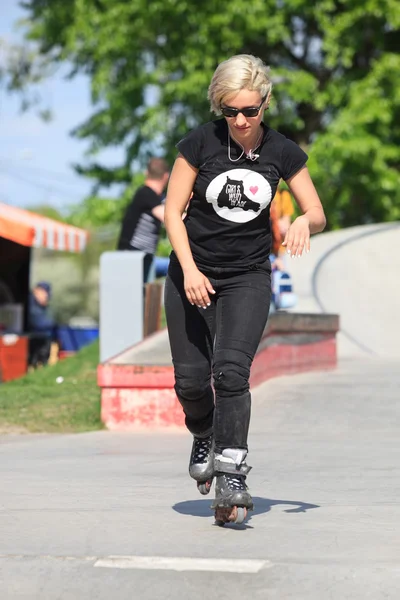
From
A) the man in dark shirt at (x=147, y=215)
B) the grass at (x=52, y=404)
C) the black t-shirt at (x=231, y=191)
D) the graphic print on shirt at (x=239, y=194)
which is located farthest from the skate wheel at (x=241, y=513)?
the man in dark shirt at (x=147, y=215)

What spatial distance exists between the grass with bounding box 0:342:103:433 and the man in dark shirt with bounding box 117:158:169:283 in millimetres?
1250

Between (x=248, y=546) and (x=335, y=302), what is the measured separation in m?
14.0

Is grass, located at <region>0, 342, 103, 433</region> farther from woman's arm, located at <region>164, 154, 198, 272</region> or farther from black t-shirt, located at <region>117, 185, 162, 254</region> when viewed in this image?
woman's arm, located at <region>164, 154, 198, 272</region>

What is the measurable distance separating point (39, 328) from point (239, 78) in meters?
13.2

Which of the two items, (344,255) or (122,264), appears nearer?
(122,264)

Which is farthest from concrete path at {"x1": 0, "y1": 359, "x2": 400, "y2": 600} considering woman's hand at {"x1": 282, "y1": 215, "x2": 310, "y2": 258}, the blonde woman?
woman's hand at {"x1": 282, "y1": 215, "x2": 310, "y2": 258}

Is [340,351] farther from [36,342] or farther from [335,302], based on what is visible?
[36,342]

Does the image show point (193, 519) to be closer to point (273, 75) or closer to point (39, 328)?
point (39, 328)

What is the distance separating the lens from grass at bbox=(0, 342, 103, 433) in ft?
27.2

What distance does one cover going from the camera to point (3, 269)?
17234 mm

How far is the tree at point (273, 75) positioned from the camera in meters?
28.3

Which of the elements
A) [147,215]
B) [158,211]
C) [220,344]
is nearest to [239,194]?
[220,344]

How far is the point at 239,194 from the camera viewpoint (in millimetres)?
4738

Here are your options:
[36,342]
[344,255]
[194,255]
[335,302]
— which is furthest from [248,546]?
[344,255]
